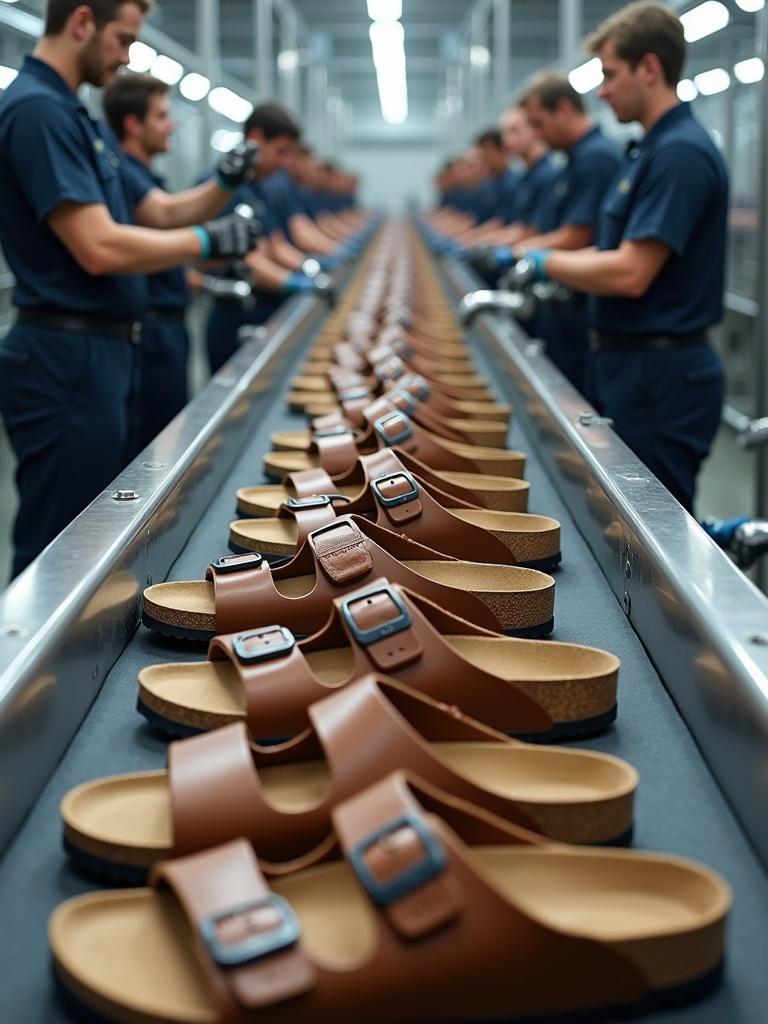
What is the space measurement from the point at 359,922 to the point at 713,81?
6680 millimetres

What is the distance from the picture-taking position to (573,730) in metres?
1.07

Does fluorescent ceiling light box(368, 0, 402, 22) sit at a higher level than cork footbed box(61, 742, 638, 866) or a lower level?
higher

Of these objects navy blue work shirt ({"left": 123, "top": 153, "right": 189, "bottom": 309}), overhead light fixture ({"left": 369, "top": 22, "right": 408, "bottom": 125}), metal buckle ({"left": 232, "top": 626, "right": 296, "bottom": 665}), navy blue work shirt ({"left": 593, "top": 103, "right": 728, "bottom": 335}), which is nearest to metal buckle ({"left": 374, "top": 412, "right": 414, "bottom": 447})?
metal buckle ({"left": 232, "top": 626, "right": 296, "bottom": 665})

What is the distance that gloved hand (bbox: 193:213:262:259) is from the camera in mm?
3217

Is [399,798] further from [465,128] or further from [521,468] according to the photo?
[465,128]

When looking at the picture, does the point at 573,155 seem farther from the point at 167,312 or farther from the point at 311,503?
the point at 311,503

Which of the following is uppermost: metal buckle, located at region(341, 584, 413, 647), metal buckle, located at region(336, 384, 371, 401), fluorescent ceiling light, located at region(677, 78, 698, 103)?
fluorescent ceiling light, located at region(677, 78, 698, 103)

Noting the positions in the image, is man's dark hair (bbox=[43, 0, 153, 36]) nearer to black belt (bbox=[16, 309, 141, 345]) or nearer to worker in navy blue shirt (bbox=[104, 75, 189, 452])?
black belt (bbox=[16, 309, 141, 345])

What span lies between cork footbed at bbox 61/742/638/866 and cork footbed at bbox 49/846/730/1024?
0.15 ft

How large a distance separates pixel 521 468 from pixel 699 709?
91cm

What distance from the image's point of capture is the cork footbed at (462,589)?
129cm

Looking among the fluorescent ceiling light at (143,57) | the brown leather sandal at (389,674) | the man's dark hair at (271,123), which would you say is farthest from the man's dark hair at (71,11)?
the fluorescent ceiling light at (143,57)

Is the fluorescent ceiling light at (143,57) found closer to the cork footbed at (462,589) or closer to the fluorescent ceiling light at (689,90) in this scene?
the fluorescent ceiling light at (689,90)

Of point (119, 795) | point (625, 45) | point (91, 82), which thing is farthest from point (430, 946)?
point (625, 45)
